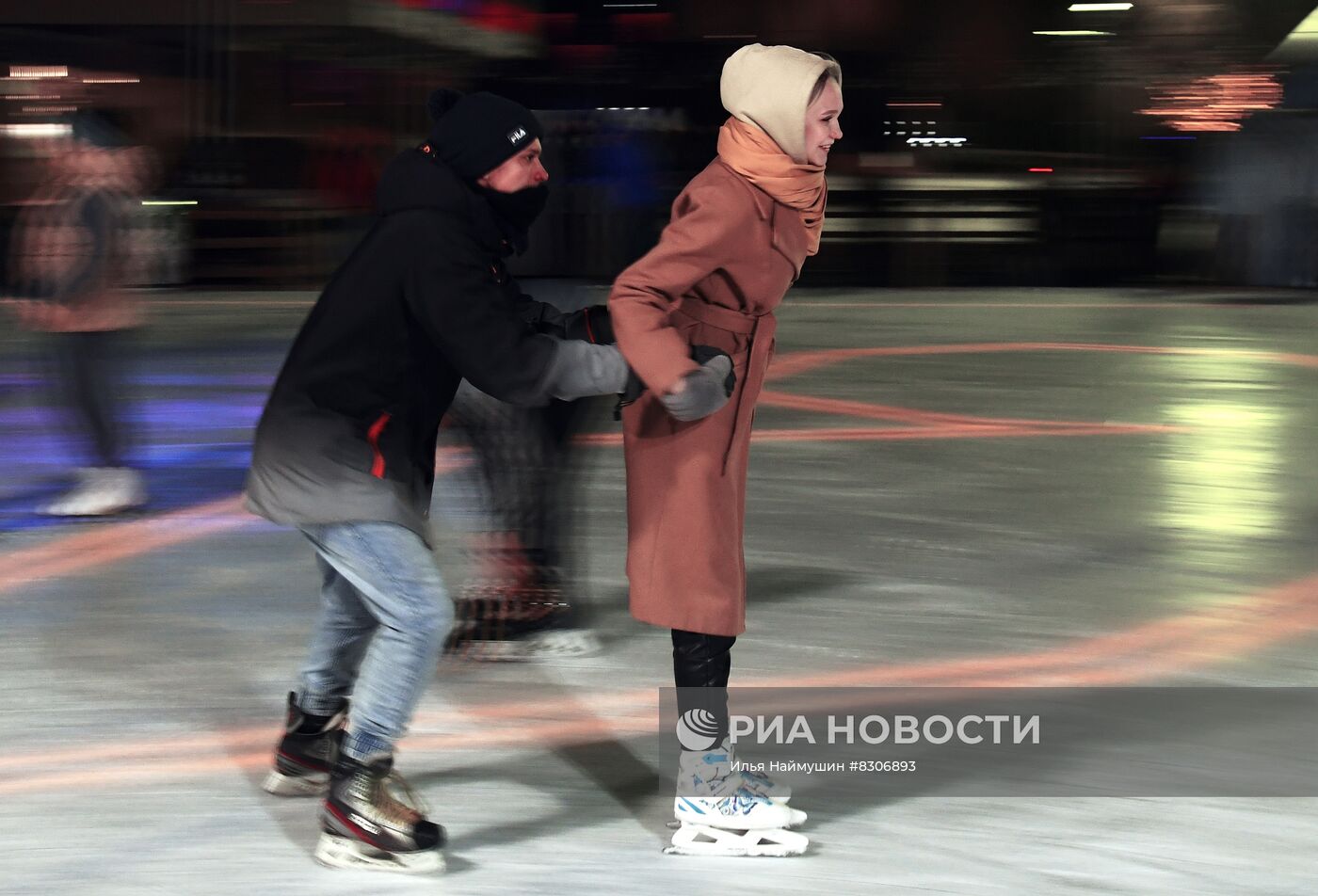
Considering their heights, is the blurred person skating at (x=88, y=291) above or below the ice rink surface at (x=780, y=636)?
above

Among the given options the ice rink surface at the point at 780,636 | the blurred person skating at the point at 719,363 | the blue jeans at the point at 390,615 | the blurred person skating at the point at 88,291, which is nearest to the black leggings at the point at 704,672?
the blurred person skating at the point at 719,363

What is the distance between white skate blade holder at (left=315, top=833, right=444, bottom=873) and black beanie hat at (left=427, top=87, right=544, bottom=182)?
1.44 m

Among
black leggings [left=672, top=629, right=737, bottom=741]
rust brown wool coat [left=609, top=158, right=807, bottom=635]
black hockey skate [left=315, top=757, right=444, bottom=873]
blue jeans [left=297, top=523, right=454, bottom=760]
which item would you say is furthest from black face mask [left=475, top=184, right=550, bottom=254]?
black hockey skate [left=315, top=757, right=444, bottom=873]

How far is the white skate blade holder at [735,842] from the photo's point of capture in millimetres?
3854

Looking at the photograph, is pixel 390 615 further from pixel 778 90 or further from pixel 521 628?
pixel 521 628

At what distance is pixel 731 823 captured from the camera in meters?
3.87

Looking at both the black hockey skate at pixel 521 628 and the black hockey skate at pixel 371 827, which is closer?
the black hockey skate at pixel 371 827

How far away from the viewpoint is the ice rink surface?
151 inches

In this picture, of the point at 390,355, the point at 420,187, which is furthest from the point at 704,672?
the point at 420,187

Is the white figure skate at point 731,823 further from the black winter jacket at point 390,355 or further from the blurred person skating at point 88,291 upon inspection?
the blurred person skating at point 88,291

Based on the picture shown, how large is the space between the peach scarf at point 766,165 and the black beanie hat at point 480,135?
428 mm

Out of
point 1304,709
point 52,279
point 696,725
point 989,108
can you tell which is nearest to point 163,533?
point 52,279

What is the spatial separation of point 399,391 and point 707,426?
2.19 ft

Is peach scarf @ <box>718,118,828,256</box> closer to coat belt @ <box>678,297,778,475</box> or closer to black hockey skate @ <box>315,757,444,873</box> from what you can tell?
coat belt @ <box>678,297,778,475</box>
